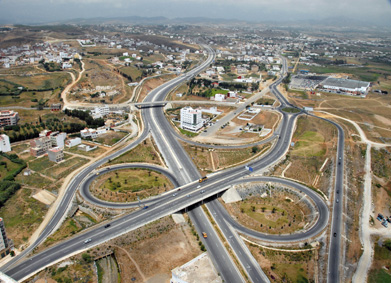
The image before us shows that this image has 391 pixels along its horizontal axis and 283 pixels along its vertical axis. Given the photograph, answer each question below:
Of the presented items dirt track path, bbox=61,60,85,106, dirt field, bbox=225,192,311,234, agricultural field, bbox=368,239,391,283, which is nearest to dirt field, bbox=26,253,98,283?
dirt field, bbox=225,192,311,234

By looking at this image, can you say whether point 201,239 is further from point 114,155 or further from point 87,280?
point 114,155

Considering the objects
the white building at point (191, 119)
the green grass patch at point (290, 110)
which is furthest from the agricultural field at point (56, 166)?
the green grass patch at point (290, 110)

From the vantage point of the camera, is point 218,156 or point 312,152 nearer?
point 218,156

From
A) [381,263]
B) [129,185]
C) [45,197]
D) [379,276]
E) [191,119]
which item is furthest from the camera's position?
[191,119]

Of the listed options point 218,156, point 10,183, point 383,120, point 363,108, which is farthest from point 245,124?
point 10,183

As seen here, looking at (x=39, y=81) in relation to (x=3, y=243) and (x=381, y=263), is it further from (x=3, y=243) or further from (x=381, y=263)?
(x=381, y=263)

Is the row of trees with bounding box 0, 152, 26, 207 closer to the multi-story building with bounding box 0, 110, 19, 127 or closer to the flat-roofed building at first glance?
the multi-story building with bounding box 0, 110, 19, 127

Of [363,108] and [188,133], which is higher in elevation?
[188,133]
